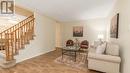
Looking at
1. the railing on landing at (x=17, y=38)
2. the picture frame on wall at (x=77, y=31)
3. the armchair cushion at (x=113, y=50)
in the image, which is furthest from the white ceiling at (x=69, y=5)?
the picture frame on wall at (x=77, y=31)

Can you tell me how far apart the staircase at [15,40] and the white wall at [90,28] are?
3.33m

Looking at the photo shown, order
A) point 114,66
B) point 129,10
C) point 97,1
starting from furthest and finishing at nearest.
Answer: point 97,1
point 114,66
point 129,10

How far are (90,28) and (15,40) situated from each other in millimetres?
4832

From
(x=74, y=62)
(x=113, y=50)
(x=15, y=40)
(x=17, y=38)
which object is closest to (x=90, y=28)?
(x=74, y=62)

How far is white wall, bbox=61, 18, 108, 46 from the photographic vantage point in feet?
22.8

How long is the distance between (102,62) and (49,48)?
13.6 feet

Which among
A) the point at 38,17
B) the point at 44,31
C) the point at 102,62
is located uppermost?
the point at 38,17

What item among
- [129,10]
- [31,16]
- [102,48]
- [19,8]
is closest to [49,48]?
[31,16]

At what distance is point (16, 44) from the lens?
14.8 ft

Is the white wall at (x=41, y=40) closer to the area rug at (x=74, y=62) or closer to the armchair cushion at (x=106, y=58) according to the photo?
the area rug at (x=74, y=62)

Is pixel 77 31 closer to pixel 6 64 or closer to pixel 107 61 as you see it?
pixel 107 61

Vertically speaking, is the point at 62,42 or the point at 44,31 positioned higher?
the point at 44,31

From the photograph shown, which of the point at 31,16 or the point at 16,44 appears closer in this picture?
the point at 16,44

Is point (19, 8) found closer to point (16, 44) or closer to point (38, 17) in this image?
point (38, 17)
